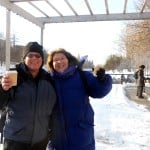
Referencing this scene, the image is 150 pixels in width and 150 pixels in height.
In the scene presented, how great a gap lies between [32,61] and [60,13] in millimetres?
4328

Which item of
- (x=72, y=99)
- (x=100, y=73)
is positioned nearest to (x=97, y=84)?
(x=100, y=73)

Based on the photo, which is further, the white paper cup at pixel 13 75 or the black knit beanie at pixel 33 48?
the black knit beanie at pixel 33 48

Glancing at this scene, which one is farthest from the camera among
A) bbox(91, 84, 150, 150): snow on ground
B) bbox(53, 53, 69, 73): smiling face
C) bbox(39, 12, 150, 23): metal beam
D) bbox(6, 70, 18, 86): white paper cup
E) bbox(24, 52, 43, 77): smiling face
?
bbox(39, 12, 150, 23): metal beam

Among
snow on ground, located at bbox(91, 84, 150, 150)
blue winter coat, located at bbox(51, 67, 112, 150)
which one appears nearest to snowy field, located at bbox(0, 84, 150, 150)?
snow on ground, located at bbox(91, 84, 150, 150)

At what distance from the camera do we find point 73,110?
3314mm

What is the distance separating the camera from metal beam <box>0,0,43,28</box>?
6.07 m

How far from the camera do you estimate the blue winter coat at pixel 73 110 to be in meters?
3.31

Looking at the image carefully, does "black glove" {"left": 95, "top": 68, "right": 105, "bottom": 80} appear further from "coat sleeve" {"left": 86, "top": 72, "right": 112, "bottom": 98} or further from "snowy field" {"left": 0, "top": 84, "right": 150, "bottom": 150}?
"snowy field" {"left": 0, "top": 84, "right": 150, "bottom": 150}

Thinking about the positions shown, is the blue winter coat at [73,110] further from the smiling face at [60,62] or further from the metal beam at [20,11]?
the metal beam at [20,11]

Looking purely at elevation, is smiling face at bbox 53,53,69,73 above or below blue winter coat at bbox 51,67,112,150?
above

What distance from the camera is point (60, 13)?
7465 millimetres

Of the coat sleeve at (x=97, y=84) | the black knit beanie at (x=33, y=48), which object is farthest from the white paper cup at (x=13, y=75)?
the coat sleeve at (x=97, y=84)

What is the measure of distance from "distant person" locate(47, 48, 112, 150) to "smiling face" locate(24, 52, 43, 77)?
17 cm

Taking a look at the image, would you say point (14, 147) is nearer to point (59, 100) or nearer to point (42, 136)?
point (42, 136)
